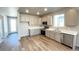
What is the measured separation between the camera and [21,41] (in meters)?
2.13

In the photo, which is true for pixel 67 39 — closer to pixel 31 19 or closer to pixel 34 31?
pixel 34 31

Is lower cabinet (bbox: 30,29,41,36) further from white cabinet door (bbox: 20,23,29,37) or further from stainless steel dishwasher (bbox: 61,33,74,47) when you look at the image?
stainless steel dishwasher (bbox: 61,33,74,47)

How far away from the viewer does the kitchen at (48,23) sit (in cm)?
193

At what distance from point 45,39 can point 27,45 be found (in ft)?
2.27

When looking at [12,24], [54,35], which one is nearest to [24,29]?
[12,24]

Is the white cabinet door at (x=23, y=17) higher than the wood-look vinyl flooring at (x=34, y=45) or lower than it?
higher

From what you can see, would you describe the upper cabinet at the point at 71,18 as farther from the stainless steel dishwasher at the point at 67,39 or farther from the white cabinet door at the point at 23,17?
the white cabinet door at the point at 23,17

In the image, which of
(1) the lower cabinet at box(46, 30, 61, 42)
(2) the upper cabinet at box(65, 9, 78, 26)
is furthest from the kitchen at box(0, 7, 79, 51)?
(1) the lower cabinet at box(46, 30, 61, 42)

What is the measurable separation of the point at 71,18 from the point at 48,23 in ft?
2.80

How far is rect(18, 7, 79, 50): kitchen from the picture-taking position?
1.93 meters

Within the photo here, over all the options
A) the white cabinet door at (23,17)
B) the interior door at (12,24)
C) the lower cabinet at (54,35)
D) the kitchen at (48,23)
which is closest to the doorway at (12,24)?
the interior door at (12,24)

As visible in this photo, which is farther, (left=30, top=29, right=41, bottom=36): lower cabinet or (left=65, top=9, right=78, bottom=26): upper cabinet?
(left=65, top=9, right=78, bottom=26): upper cabinet
